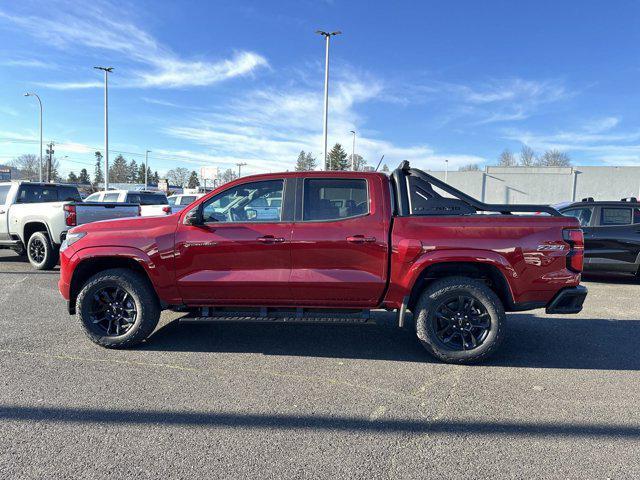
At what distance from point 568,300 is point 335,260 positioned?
226 cm

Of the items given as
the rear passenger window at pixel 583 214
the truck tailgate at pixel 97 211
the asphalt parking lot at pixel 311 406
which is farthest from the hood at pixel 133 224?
the rear passenger window at pixel 583 214

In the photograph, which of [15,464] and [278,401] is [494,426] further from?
[15,464]

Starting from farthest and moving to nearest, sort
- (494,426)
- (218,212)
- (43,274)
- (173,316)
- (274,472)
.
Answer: (43,274) → (173,316) → (218,212) → (494,426) → (274,472)

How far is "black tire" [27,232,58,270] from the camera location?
9344 millimetres

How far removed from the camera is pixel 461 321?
14.5 ft

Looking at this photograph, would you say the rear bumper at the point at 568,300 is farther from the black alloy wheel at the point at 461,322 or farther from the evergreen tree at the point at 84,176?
the evergreen tree at the point at 84,176

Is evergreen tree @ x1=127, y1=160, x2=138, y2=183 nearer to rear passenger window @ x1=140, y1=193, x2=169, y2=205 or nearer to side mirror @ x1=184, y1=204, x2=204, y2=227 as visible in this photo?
rear passenger window @ x1=140, y1=193, x2=169, y2=205

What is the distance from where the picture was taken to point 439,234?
4305mm

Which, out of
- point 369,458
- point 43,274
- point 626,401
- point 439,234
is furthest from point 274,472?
point 43,274

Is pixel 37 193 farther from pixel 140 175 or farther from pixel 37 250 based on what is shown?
pixel 140 175

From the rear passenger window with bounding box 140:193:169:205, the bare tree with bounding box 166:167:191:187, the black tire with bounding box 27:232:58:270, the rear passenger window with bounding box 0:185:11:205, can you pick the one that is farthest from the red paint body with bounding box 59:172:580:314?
the bare tree with bounding box 166:167:191:187

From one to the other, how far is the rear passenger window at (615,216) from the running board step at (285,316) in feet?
→ 21.6

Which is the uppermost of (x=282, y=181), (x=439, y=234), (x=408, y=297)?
(x=282, y=181)

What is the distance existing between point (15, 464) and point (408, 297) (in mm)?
3278
